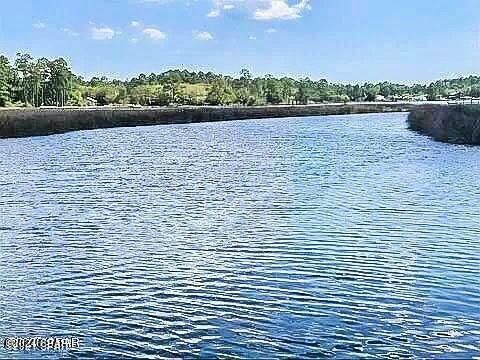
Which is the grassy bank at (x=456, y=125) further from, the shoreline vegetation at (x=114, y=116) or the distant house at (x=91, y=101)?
the distant house at (x=91, y=101)

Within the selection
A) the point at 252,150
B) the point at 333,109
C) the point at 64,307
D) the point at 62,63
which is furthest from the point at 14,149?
the point at 333,109

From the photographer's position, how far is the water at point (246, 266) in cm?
1076

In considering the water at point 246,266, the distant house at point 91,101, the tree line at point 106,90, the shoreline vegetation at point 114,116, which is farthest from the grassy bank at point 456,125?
the distant house at point 91,101

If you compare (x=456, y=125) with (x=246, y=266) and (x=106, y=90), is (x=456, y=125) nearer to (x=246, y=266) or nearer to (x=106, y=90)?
(x=246, y=266)

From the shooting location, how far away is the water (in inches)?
424

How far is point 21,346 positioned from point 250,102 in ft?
539

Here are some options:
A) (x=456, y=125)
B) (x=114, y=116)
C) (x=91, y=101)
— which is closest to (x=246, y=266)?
(x=456, y=125)

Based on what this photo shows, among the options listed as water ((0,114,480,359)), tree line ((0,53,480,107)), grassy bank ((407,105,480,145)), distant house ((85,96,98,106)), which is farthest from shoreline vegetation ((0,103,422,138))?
water ((0,114,480,359))

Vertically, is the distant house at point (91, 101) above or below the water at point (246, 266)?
above

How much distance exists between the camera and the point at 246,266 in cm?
1501

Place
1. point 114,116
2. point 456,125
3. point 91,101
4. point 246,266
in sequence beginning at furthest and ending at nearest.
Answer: point 91,101
point 114,116
point 456,125
point 246,266

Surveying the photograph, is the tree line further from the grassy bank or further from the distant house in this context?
the grassy bank

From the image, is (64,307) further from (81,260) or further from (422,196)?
(422,196)

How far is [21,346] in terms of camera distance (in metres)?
10.3
